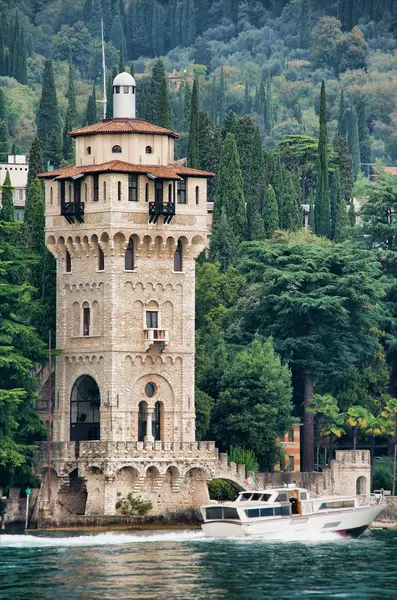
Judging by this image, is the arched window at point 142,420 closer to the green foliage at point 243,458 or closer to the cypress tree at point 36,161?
the green foliage at point 243,458

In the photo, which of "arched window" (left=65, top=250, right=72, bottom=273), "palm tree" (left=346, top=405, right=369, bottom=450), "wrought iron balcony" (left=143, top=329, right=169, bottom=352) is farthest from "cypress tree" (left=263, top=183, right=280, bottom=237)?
"wrought iron balcony" (left=143, top=329, right=169, bottom=352)

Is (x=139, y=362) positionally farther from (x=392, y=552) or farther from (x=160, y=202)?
(x=392, y=552)

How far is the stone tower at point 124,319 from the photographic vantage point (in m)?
124

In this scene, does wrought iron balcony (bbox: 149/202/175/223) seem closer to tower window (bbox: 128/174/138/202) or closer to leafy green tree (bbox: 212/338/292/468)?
tower window (bbox: 128/174/138/202)

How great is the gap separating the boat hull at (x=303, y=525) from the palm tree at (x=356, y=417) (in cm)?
1497

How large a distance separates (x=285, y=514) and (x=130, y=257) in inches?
620

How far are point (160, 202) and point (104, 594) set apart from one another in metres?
35.7

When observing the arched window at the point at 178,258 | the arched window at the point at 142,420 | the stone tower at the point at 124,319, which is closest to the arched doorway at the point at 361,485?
the stone tower at the point at 124,319

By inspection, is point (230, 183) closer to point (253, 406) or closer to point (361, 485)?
point (253, 406)

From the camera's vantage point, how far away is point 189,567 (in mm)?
101500

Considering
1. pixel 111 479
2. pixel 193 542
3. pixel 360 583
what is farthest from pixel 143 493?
pixel 360 583

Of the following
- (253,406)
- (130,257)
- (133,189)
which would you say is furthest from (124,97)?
(253,406)

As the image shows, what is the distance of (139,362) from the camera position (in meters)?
125

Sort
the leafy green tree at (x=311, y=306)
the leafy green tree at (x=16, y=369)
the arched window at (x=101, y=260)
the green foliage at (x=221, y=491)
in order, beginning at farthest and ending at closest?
the leafy green tree at (x=311, y=306) → the green foliage at (x=221, y=491) → the arched window at (x=101, y=260) → the leafy green tree at (x=16, y=369)
